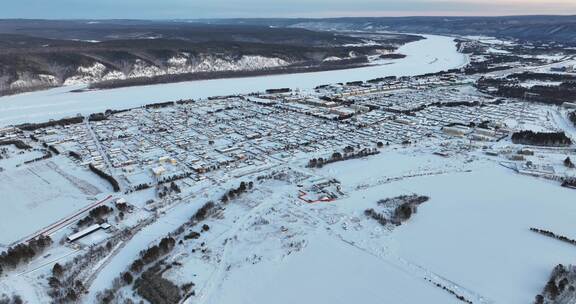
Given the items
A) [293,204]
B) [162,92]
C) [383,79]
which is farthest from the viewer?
[383,79]

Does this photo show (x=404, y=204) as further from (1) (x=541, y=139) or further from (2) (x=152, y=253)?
(1) (x=541, y=139)

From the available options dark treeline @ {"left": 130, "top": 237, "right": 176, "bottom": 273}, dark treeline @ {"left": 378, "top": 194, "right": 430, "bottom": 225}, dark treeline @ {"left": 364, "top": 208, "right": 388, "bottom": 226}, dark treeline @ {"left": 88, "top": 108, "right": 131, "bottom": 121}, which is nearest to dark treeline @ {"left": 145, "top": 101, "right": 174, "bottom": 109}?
dark treeline @ {"left": 88, "top": 108, "right": 131, "bottom": 121}

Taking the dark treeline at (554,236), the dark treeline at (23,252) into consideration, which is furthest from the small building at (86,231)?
the dark treeline at (554,236)

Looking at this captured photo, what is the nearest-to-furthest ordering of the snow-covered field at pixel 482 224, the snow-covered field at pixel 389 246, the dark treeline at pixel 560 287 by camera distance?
the dark treeline at pixel 560 287, the snow-covered field at pixel 389 246, the snow-covered field at pixel 482 224

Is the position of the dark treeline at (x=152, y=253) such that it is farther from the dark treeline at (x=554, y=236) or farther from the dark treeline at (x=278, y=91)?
the dark treeline at (x=278, y=91)

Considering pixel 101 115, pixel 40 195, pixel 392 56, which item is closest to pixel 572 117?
pixel 40 195
